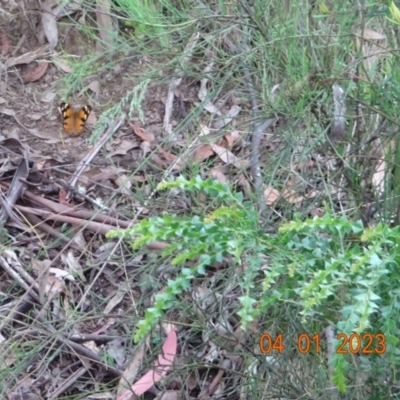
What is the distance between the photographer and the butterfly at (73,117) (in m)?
2.96

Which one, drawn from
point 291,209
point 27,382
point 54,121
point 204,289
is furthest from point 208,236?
point 54,121

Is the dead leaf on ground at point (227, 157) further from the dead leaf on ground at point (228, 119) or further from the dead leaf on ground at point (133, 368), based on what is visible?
the dead leaf on ground at point (133, 368)

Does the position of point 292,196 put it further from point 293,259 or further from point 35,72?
point 35,72

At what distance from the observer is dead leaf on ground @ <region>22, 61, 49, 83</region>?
3227mm

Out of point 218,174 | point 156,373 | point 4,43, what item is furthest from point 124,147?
point 156,373

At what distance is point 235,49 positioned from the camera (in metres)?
2.32

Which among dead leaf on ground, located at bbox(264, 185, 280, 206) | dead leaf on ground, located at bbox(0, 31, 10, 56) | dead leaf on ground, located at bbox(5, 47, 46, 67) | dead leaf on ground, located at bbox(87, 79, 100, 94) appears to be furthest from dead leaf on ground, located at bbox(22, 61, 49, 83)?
dead leaf on ground, located at bbox(264, 185, 280, 206)

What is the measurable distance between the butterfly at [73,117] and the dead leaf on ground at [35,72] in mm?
320

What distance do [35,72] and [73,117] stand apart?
1.34 feet

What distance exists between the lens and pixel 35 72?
10.6ft

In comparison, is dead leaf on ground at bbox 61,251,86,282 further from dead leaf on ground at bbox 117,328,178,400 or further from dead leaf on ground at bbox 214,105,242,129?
dead leaf on ground at bbox 214,105,242,129

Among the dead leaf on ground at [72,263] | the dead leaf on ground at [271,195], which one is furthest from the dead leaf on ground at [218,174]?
the dead leaf on ground at [72,263]

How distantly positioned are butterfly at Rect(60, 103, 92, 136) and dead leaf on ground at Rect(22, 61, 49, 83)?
320 mm

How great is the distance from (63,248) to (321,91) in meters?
1.14
